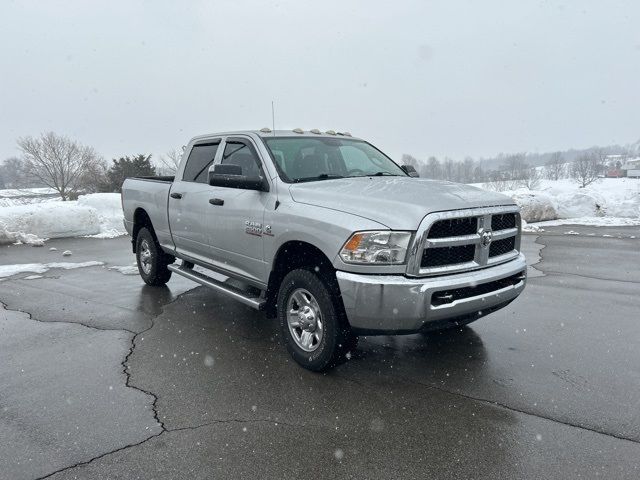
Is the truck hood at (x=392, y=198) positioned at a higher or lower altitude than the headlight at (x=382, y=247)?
higher

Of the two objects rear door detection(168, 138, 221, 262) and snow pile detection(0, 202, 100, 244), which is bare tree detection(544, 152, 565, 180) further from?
rear door detection(168, 138, 221, 262)

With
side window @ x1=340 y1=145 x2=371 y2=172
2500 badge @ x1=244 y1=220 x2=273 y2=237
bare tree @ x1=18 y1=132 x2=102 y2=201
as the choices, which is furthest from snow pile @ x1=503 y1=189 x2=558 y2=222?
bare tree @ x1=18 y1=132 x2=102 y2=201

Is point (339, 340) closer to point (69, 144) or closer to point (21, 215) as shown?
point (21, 215)

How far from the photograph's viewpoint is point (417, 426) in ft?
9.70

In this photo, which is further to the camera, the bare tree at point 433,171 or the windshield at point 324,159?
the bare tree at point 433,171

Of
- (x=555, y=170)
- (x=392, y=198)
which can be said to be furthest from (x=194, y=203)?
(x=555, y=170)

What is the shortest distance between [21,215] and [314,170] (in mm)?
11131

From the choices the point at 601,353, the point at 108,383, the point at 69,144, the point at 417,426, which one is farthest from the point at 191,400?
the point at 69,144

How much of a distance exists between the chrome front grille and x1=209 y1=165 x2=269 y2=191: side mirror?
1.61 m

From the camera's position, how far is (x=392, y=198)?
11.4 ft

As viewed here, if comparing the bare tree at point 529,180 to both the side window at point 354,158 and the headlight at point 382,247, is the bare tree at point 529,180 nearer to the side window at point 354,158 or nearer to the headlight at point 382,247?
the side window at point 354,158

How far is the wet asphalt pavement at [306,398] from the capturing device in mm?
2594

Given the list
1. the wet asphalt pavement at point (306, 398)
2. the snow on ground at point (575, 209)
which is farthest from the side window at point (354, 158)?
the snow on ground at point (575, 209)

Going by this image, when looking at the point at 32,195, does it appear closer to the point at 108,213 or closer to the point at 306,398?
the point at 108,213
